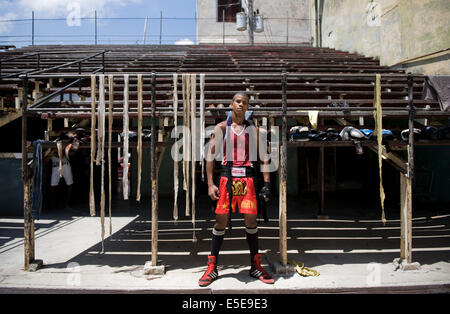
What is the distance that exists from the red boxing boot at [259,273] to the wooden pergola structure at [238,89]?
41 cm

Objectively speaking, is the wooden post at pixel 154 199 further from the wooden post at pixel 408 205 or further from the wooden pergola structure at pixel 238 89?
the wooden post at pixel 408 205

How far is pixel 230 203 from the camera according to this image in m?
4.18

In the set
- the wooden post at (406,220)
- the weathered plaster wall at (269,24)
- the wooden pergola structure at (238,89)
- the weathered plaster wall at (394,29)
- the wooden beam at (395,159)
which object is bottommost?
the wooden post at (406,220)

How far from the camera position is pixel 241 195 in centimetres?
426

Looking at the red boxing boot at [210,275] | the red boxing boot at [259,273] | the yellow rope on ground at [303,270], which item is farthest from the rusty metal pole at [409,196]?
the red boxing boot at [210,275]

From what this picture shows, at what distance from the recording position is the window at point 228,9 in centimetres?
1778

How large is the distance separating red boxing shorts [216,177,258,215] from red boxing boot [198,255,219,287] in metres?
0.68

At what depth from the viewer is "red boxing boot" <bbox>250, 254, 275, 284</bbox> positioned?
13.6ft

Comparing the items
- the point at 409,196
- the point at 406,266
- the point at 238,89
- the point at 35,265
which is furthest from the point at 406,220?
the point at 35,265

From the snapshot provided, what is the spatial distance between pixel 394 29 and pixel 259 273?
28.5ft

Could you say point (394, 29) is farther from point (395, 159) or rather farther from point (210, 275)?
point (210, 275)

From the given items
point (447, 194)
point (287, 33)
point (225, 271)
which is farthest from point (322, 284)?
point (287, 33)

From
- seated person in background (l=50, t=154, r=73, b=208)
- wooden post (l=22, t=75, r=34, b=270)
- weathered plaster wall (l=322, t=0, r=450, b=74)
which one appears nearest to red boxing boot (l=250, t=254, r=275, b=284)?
wooden post (l=22, t=75, r=34, b=270)
